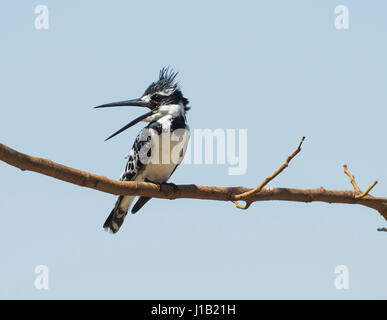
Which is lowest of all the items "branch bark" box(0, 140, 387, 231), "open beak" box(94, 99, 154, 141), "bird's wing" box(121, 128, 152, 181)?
"branch bark" box(0, 140, 387, 231)

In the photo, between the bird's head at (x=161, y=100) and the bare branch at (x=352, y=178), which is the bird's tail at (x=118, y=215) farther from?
the bare branch at (x=352, y=178)

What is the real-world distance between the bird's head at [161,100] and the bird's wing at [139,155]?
34 centimetres

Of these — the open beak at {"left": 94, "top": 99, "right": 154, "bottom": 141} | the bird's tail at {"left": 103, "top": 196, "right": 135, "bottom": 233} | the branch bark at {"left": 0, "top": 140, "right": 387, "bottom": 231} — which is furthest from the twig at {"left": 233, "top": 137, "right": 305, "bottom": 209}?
the bird's tail at {"left": 103, "top": 196, "right": 135, "bottom": 233}

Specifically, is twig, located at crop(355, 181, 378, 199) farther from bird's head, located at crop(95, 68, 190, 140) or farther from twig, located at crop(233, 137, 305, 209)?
bird's head, located at crop(95, 68, 190, 140)

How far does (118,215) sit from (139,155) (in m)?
0.97

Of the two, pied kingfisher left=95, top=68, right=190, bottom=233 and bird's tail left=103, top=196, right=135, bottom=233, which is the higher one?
pied kingfisher left=95, top=68, right=190, bottom=233

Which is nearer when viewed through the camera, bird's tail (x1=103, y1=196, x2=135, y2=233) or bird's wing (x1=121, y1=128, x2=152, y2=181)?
bird's wing (x1=121, y1=128, x2=152, y2=181)

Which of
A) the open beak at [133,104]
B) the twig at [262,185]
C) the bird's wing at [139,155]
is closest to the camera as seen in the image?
the twig at [262,185]

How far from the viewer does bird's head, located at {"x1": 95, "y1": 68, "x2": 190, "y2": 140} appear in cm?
844

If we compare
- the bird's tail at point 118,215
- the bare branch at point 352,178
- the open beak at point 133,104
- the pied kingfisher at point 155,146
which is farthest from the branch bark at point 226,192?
the bird's tail at point 118,215

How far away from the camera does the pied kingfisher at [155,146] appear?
7.93 meters

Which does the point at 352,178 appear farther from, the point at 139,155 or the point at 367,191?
the point at 139,155
